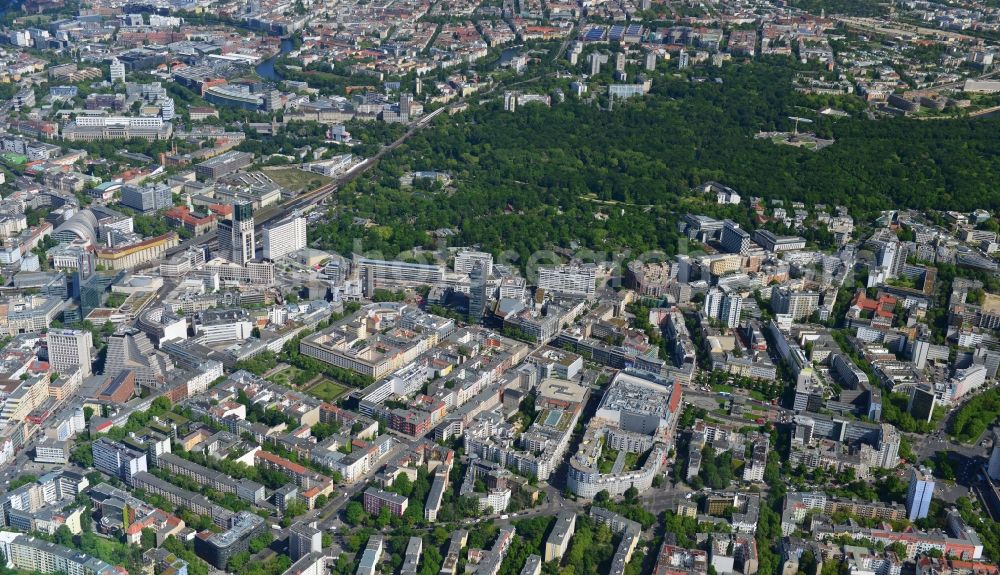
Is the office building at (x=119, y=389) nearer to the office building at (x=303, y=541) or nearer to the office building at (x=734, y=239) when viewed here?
the office building at (x=303, y=541)

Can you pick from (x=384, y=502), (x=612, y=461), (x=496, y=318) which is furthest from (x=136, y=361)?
(x=612, y=461)

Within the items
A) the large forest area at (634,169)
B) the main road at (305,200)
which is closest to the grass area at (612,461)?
the large forest area at (634,169)

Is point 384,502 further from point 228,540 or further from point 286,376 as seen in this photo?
point 286,376

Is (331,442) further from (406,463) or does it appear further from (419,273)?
(419,273)

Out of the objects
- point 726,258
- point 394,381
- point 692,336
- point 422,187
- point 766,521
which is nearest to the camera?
point 766,521

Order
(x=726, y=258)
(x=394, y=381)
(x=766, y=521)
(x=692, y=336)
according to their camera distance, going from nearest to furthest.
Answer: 1. (x=766, y=521)
2. (x=394, y=381)
3. (x=692, y=336)
4. (x=726, y=258)

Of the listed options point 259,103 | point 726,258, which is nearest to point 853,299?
point 726,258

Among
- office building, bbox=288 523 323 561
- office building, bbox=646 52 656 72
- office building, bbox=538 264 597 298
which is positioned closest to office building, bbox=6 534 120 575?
office building, bbox=288 523 323 561
